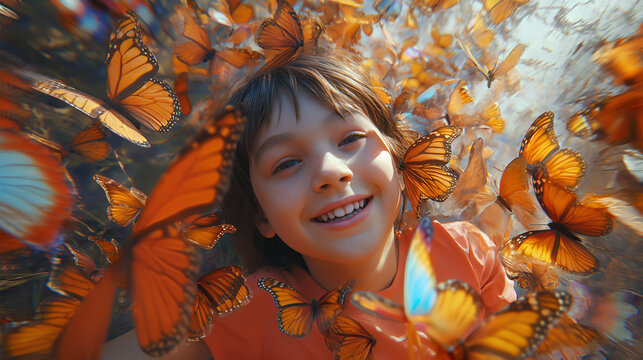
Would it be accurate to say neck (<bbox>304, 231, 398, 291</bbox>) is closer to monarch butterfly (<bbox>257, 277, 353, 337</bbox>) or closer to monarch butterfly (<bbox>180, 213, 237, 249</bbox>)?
monarch butterfly (<bbox>257, 277, 353, 337</bbox>)

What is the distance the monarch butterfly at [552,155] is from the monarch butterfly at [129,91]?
83 centimetres

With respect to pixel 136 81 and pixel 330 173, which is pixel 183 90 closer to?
pixel 136 81

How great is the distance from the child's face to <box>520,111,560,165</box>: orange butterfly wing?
0.33 meters

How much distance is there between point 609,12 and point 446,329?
85cm

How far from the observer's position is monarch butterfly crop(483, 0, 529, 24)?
1.05m

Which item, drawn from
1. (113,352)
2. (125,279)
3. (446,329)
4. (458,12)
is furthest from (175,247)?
(458,12)

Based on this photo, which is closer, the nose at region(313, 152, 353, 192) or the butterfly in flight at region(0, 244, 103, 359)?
the butterfly in flight at region(0, 244, 103, 359)

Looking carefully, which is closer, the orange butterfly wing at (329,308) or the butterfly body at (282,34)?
the orange butterfly wing at (329,308)

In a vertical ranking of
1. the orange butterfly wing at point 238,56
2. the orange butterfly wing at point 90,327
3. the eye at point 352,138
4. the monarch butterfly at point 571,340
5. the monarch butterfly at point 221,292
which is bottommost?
the monarch butterfly at point 571,340

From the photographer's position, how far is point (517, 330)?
16.5 inches

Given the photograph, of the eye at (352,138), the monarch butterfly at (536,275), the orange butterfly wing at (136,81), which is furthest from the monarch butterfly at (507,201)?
the orange butterfly wing at (136,81)

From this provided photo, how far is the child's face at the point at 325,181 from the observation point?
853 mm

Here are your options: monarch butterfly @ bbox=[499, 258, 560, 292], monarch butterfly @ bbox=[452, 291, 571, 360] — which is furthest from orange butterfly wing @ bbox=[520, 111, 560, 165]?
monarch butterfly @ bbox=[452, 291, 571, 360]

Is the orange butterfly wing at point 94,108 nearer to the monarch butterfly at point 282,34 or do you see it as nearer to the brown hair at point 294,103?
the brown hair at point 294,103
